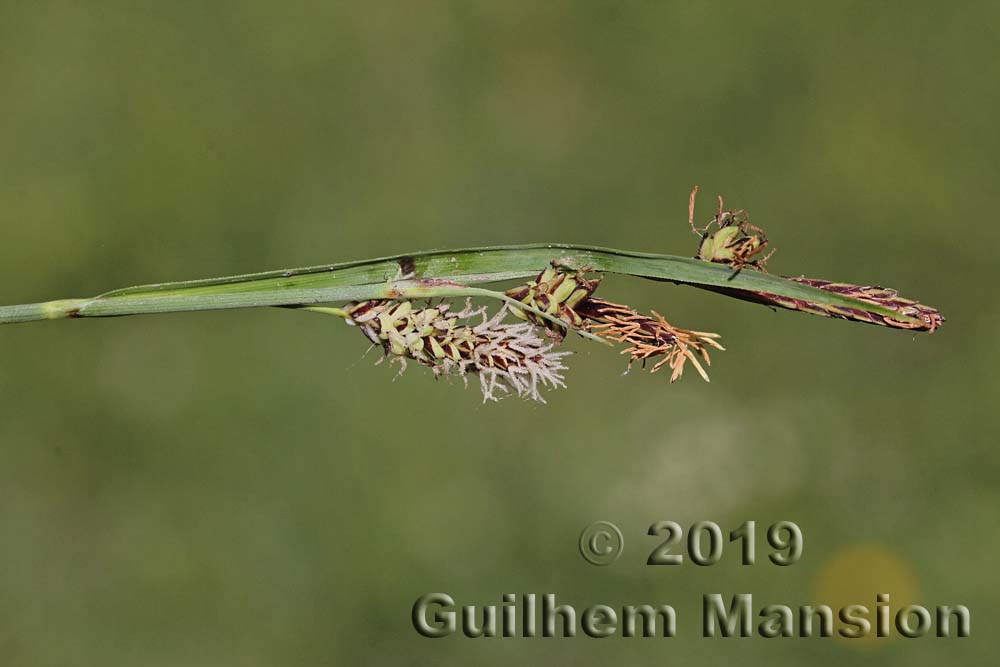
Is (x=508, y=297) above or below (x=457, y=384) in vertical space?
below

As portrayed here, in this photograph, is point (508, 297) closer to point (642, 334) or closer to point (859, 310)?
point (642, 334)

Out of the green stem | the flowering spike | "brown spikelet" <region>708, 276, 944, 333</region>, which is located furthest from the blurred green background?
"brown spikelet" <region>708, 276, 944, 333</region>

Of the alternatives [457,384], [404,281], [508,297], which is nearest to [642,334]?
[508,297]

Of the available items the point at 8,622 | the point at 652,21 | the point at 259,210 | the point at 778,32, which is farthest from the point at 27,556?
the point at 778,32

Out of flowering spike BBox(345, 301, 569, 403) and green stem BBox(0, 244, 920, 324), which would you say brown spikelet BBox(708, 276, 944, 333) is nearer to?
green stem BBox(0, 244, 920, 324)

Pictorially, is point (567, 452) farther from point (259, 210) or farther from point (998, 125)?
point (998, 125)
